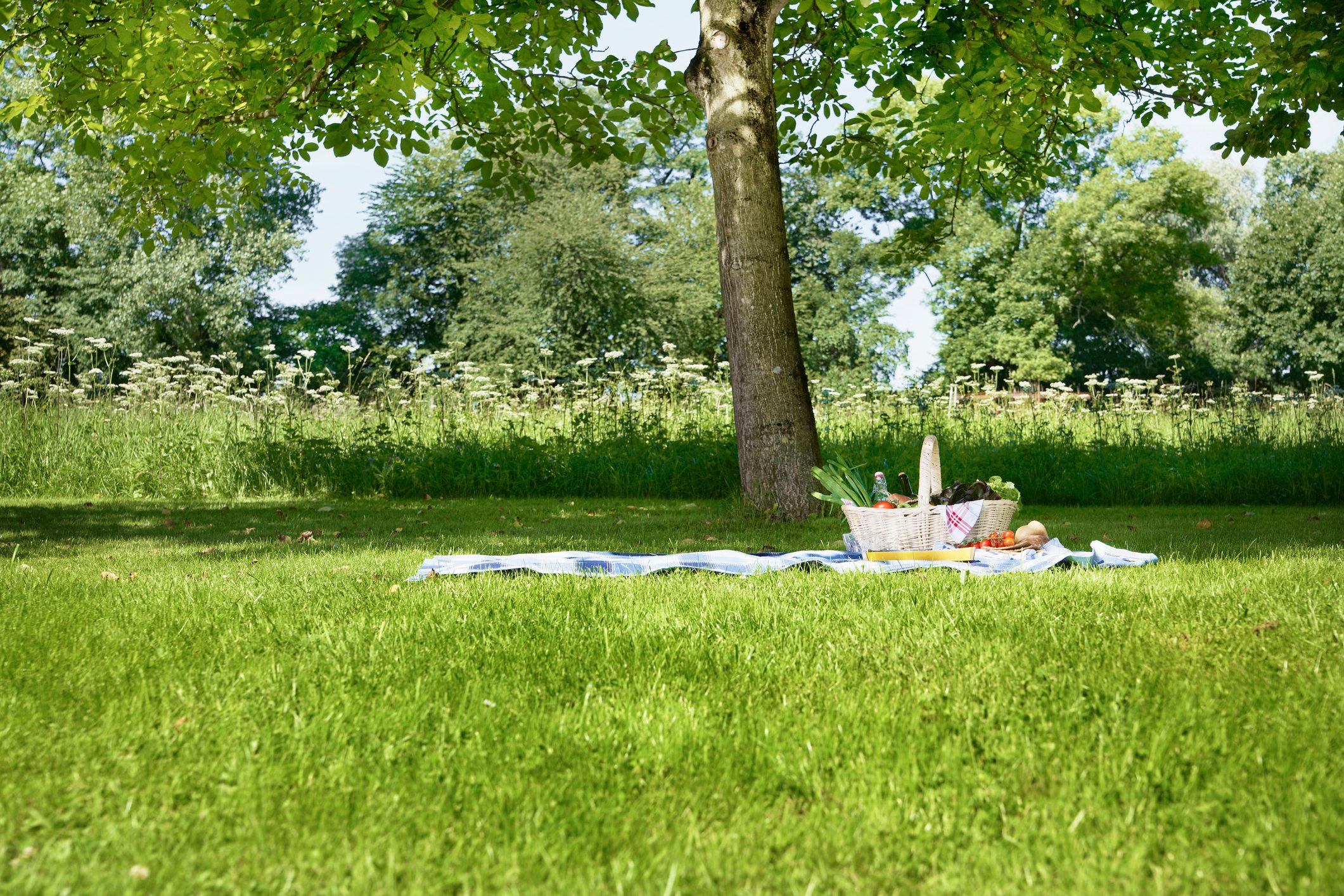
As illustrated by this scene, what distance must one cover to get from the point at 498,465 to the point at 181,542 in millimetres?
4341

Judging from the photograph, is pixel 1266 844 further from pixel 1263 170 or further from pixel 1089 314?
pixel 1263 170

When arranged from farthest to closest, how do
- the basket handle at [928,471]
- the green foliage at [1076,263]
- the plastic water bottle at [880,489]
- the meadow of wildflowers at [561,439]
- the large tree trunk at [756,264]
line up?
1. the green foliage at [1076,263]
2. the meadow of wildflowers at [561,439]
3. the large tree trunk at [756,264]
4. the plastic water bottle at [880,489]
5. the basket handle at [928,471]

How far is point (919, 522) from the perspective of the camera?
5480 millimetres

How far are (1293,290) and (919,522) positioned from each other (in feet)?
132

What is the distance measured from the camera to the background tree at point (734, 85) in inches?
302

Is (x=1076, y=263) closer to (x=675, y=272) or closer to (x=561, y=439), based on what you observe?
(x=675, y=272)

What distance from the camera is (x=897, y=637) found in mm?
3393

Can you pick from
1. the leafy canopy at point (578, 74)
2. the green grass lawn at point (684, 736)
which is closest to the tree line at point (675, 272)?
the leafy canopy at point (578, 74)

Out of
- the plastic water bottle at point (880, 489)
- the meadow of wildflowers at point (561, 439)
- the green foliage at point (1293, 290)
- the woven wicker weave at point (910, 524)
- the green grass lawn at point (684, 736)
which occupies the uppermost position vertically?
the green foliage at point (1293, 290)

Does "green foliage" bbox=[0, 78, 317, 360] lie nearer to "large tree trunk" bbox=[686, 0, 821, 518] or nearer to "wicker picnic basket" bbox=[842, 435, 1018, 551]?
"large tree trunk" bbox=[686, 0, 821, 518]

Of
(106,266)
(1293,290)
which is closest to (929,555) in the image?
(106,266)

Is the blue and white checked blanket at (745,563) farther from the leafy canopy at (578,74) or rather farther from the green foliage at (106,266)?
the green foliage at (106,266)

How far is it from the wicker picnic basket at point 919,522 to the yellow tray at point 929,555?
0.21ft

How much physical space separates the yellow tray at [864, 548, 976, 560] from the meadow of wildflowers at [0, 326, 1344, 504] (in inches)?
177
